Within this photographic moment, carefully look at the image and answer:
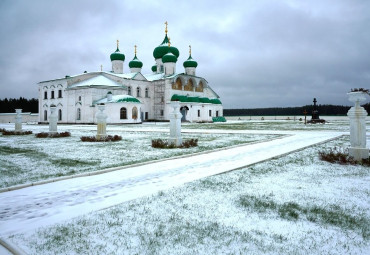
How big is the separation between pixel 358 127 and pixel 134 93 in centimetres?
4409

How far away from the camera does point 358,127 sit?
27.3ft

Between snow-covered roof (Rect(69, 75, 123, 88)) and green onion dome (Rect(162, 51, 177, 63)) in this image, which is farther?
green onion dome (Rect(162, 51, 177, 63))

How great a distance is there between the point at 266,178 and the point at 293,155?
375 centimetres

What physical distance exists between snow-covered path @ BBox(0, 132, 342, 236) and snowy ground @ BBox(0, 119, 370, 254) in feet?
0.06

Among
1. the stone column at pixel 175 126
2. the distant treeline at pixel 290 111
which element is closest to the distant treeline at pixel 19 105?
the distant treeline at pixel 290 111

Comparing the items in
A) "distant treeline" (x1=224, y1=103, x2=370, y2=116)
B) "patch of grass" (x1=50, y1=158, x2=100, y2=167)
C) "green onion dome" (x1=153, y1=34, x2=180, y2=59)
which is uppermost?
"green onion dome" (x1=153, y1=34, x2=180, y2=59)

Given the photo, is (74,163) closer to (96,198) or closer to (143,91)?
(96,198)

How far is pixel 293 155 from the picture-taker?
9320 millimetres

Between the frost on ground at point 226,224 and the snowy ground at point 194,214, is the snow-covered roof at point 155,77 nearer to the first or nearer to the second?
the snowy ground at point 194,214

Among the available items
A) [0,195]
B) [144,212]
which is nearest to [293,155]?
[144,212]

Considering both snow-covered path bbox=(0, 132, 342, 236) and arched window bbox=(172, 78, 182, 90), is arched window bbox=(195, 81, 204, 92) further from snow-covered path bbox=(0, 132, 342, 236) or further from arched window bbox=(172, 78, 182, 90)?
snow-covered path bbox=(0, 132, 342, 236)

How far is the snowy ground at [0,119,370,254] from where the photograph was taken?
3051 millimetres

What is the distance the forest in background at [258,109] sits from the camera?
76981 millimetres

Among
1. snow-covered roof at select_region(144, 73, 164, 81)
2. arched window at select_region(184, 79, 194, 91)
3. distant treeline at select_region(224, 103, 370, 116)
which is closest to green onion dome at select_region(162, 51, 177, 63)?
snow-covered roof at select_region(144, 73, 164, 81)
